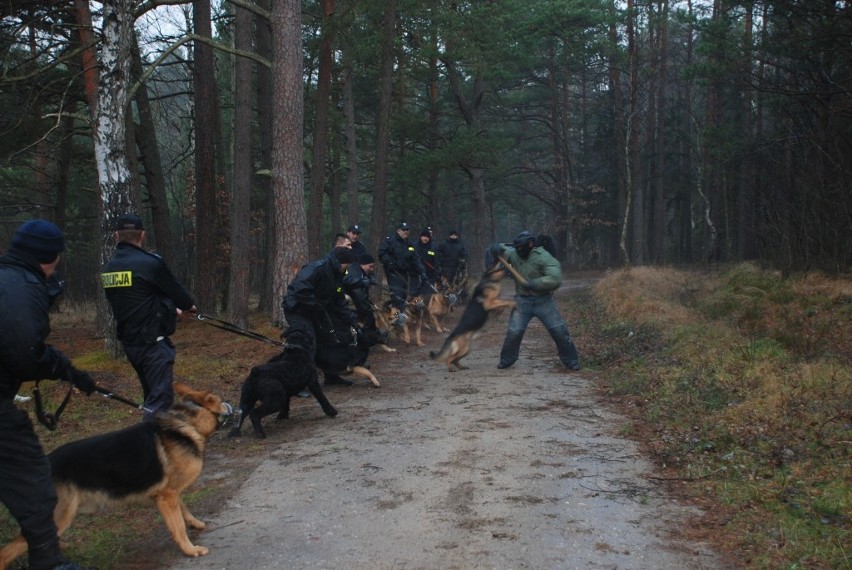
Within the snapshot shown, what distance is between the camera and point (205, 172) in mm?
17391

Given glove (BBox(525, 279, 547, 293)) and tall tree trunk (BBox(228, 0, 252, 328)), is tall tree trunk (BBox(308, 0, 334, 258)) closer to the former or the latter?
tall tree trunk (BBox(228, 0, 252, 328))

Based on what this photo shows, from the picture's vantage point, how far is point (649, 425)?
791cm

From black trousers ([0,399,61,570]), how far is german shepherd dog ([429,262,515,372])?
7755 mm

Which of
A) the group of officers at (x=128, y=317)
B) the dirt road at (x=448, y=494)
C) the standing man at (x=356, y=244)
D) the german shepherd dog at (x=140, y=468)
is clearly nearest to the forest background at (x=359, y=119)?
the standing man at (x=356, y=244)

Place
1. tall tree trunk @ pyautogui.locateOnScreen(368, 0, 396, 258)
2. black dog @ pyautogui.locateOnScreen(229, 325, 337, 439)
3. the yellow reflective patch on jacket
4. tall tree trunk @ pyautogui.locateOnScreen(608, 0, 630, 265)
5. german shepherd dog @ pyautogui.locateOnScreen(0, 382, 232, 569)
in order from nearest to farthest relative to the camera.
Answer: german shepherd dog @ pyautogui.locateOnScreen(0, 382, 232, 569) < the yellow reflective patch on jacket < black dog @ pyautogui.locateOnScreen(229, 325, 337, 439) < tall tree trunk @ pyautogui.locateOnScreen(368, 0, 396, 258) < tall tree trunk @ pyautogui.locateOnScreen(608, 0, 630, 265)

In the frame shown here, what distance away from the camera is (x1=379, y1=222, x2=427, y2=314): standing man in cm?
1599

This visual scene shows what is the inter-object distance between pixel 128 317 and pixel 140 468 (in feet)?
6.45

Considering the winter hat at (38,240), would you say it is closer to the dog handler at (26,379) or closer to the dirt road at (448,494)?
the dog handler at (26,379)

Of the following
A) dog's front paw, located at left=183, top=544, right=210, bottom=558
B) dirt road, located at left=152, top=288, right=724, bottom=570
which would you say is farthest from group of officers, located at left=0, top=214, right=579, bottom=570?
dirt road, located at left=152, top=288, right=724, bottom=570

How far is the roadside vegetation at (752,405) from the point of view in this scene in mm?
4969

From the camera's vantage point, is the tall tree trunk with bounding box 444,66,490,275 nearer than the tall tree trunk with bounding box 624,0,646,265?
Yes

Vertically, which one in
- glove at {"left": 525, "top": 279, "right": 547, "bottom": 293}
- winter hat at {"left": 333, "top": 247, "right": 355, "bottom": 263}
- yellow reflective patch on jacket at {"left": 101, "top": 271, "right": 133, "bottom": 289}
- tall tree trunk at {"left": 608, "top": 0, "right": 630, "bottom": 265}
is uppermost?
tall tree trunk at {"left": 608, "top": 0, "right": 630, "bottom": 265}

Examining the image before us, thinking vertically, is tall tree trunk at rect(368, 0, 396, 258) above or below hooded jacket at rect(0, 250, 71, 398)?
above

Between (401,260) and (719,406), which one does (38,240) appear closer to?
(719,406)
